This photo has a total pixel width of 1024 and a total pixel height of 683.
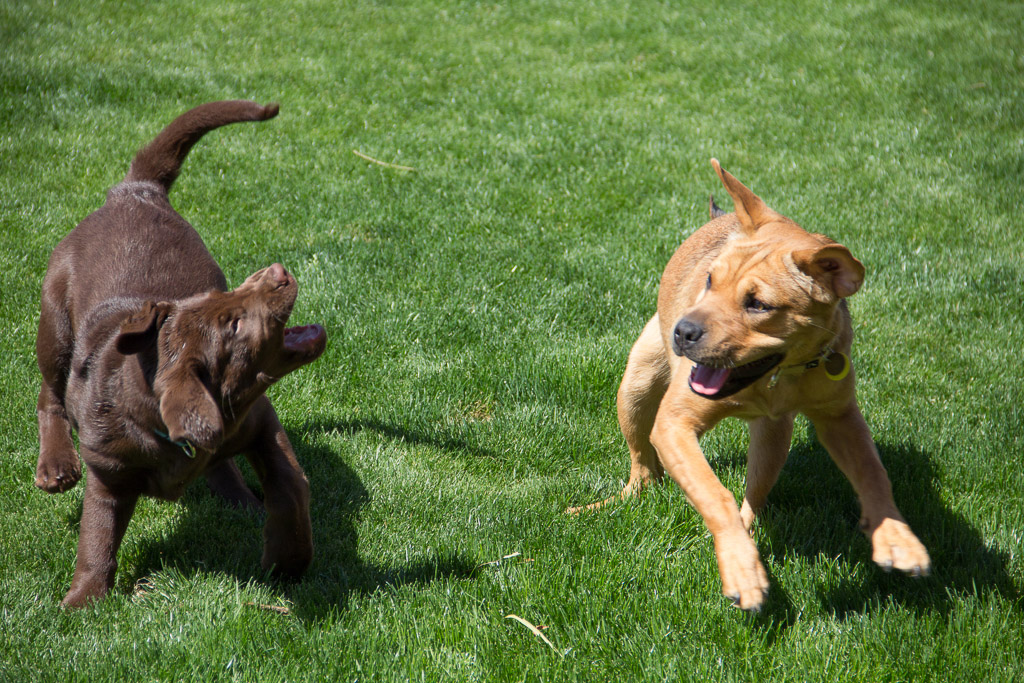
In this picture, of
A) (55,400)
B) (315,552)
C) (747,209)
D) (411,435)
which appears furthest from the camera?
(411,435)

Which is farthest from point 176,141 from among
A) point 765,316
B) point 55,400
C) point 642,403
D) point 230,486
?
point 765,316

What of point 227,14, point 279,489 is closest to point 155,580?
point 279,489

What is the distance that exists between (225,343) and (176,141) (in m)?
1.83

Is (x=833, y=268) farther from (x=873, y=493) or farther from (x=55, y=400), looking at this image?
(x=55, y=400)

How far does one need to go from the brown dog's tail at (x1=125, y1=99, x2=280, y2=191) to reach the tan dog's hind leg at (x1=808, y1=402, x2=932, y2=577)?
328 centimetres

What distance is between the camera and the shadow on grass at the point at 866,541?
11.2 feet

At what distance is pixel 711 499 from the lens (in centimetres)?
319

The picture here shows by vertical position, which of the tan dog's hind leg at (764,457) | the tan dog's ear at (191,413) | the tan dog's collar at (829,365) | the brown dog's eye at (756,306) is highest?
the brown dog's eye at (756,306)

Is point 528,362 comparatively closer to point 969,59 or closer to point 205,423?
point 205,423

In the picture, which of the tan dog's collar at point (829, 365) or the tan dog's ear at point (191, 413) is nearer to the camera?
the tan dog's ear at point (191, 413)

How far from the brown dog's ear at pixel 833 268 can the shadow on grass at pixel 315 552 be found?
6.27ft

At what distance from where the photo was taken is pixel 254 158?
24.8 feet

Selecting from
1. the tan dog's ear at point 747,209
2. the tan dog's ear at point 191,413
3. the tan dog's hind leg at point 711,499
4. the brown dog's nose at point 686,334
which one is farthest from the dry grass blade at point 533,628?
the tan dog's ear at point 747,209

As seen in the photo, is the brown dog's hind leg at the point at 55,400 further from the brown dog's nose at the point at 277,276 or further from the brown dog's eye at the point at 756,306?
the brown dog's eye at the point at 756,306
